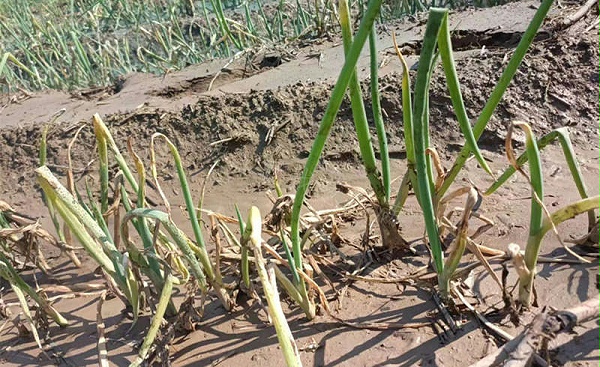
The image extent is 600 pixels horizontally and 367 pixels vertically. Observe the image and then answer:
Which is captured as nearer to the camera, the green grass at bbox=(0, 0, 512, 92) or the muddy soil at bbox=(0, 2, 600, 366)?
the muddy soil at bbox=(0, 2, 600, 366)

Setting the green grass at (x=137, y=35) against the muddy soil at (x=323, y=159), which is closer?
the muddy soil at (x=323, y=159)

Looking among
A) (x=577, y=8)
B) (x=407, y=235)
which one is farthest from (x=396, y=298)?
(x=577, y=8)

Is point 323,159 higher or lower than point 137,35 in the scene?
lower

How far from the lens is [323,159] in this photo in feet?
7.33

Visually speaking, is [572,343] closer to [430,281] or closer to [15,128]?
[430,281]

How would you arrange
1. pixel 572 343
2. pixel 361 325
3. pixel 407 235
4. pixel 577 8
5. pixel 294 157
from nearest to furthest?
pixel 572 343
pixel 361 325
pixel 407 235
pixel 294 157
pixel 577 8

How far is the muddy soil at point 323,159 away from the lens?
1325 millimetres

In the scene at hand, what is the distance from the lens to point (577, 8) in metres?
2.62

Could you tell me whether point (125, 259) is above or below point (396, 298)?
above

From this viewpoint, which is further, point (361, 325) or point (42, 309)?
point (42, 309)

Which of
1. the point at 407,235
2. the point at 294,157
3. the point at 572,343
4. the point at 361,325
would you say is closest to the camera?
the point at 572,343

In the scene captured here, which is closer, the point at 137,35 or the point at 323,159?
the point at 323,159

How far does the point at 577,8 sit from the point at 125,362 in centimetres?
230

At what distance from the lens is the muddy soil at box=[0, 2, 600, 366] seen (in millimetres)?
1325
